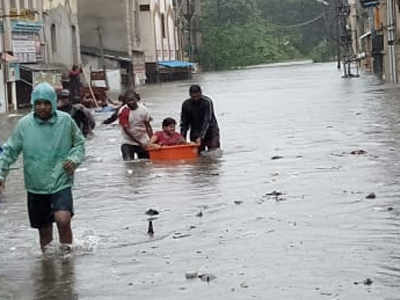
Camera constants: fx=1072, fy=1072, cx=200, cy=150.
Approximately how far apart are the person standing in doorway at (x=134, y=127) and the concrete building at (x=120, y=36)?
149ft

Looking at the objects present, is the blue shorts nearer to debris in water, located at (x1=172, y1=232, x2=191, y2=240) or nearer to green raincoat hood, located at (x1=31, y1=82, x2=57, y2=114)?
green raincoat hood, located at (x1=31, y1=82, x2=57, y2=114)

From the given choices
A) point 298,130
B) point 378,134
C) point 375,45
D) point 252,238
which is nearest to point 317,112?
point 298,130

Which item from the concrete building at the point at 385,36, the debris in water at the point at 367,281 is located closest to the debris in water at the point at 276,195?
the debris in water at the point at 367,281

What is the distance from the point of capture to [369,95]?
3697 centimetres

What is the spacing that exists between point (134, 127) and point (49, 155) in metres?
8.02

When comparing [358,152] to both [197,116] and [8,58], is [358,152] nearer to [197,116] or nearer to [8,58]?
[197,116]

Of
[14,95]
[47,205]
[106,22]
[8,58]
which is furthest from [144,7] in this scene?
[47,205]

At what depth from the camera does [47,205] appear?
9.20 meters

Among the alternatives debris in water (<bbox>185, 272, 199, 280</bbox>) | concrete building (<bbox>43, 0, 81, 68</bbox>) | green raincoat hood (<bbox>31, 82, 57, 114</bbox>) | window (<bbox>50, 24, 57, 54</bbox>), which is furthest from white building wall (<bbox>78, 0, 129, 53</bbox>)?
debris in water (<bbox>185, 272, 199, 280</bbox>)

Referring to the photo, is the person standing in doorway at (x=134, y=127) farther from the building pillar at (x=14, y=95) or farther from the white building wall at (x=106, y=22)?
the white building wall at (x=106, y=22)

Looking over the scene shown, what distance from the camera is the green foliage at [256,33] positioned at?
370 ft

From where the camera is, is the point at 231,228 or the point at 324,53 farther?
the point at 324,53

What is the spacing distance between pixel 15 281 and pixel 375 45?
47258mm

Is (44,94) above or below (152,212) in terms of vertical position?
above
